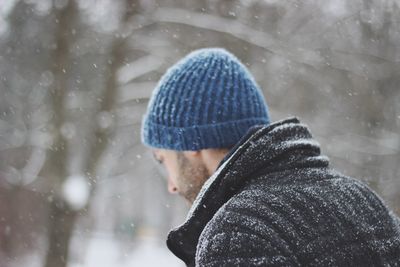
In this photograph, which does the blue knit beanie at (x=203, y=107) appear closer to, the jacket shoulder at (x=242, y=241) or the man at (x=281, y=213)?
the man at (x=281, y=213)

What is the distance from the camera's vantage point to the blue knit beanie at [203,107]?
2352 mm

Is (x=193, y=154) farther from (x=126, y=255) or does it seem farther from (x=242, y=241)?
(x=126, y=255)

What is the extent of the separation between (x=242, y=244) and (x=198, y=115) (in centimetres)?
89

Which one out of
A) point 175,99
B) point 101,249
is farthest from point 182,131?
point 101,249

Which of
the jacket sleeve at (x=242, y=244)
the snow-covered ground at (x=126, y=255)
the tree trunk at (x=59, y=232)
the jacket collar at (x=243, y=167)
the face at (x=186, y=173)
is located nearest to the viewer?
the jacket sleeve at (x=242, y=244)

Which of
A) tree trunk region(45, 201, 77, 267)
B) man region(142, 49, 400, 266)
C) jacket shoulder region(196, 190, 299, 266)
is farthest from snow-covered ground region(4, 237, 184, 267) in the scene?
jacket shoulder region(196, 190, 299, 266)

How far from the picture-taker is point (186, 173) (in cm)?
232

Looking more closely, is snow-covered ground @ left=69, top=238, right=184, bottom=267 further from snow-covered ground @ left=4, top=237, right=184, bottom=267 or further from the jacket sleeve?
the jacket sleeve

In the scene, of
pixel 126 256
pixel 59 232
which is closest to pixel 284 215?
pixel 59 232

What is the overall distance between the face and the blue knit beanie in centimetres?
4

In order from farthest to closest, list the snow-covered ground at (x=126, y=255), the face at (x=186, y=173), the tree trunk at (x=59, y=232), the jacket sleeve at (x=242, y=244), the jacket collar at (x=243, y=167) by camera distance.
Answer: the snow-covered ground at (x=126, y=255) < the tree trunk at (x=59, y=232) < the face at (x=186, y=173) < the jacket collar at (x=243, y=167) < the jacket sleeve at (x=242, y=244)

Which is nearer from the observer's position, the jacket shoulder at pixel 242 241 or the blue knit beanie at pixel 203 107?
the jacket shoulder at pixel 242 241

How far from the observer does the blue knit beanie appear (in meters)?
2.35

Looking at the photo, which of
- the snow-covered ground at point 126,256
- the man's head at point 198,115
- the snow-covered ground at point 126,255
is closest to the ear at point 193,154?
the man's head at point 198,115
